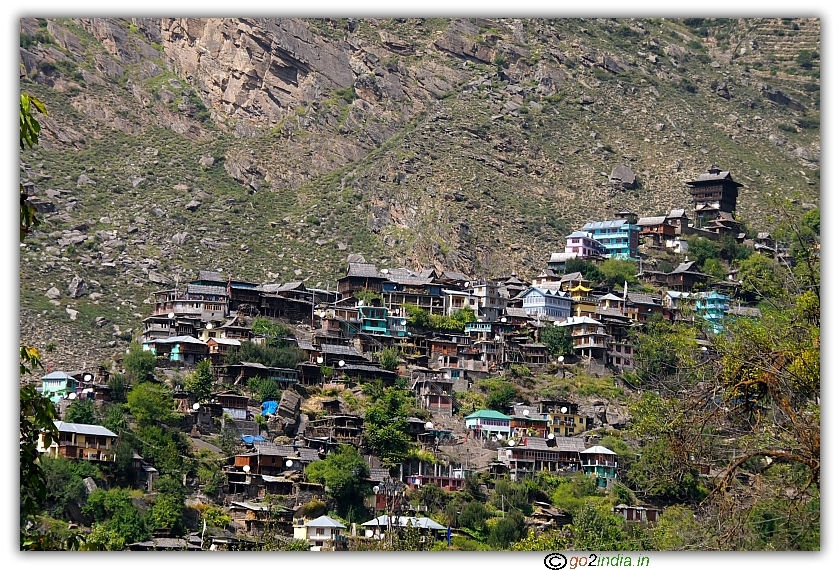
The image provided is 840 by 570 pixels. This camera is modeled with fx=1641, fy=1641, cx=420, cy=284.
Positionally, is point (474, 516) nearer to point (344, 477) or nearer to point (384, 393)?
Answer: point (344, 477)

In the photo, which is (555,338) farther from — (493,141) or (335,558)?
(335,558)

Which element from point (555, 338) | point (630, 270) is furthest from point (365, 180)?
point (555, 338)

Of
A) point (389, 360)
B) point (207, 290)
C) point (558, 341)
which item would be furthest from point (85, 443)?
point (558, 341)

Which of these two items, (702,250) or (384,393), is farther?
(702,250)

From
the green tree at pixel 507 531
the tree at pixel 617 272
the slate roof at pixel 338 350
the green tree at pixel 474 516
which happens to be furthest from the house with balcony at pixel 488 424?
the tree at pixel 617 272

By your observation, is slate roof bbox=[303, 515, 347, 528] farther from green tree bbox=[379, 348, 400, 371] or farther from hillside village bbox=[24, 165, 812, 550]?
green tree bbox=[379, 348, 400, 371]

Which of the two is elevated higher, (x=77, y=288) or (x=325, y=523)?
(x=77, y=288)
